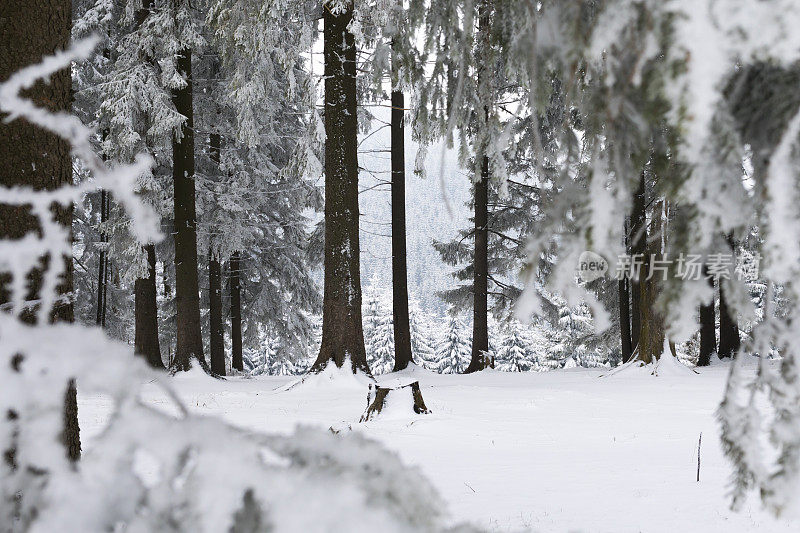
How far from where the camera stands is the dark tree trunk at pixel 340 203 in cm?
848

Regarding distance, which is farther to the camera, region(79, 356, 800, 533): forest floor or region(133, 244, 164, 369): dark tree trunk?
region(133, 244, 164, 369): dark tree trunk

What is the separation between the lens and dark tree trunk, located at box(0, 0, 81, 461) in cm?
242

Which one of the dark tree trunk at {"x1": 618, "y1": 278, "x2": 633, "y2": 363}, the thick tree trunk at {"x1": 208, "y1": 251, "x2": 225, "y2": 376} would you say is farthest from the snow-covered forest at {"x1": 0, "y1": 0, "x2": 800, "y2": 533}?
the dark tree trunk at {"x1": 618, "y1": 278, "x2": 633, "y2": 363}

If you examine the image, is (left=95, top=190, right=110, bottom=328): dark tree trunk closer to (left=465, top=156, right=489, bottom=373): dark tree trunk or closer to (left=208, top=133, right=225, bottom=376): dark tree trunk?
(left=208, top=133, right=225, bottom=376): dark tree trunk

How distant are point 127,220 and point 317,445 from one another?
11592 mm

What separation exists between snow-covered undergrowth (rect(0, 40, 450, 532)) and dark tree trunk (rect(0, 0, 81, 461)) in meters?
1.47

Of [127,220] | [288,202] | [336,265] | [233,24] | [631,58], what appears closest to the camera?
[631,58]

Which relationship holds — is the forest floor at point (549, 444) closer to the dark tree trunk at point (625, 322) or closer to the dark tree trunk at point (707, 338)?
the dark tree trunk at point (707, 338)

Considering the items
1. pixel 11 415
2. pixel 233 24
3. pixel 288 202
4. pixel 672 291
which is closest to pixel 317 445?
pixel 672 291

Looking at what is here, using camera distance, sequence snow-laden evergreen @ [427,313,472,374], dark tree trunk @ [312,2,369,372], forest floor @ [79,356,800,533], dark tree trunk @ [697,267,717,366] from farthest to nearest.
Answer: snow-laden evergreen @ [427,313,472,374], dark tree trunk @ [697,267,717,366], dark tree trunk @ [312,2,369,372], forest floor @ [79,356,800,533]

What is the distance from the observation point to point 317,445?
0.97 m

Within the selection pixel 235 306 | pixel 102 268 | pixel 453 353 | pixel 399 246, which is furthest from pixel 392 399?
pixel 453 353

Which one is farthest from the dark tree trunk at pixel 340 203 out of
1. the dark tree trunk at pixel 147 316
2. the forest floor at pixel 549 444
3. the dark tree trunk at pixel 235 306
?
the dark tree trunk at pixel 235 306

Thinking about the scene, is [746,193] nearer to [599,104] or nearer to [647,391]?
[599,104]
